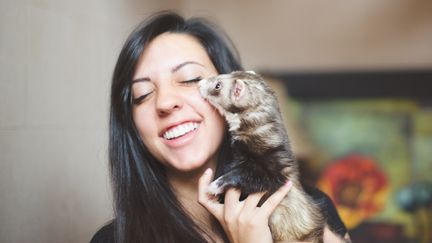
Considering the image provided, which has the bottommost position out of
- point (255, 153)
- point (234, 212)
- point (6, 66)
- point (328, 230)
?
point (328, 230)

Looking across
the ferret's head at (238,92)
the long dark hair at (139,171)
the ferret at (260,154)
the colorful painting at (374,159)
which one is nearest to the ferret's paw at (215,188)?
the ferret at (260,154)

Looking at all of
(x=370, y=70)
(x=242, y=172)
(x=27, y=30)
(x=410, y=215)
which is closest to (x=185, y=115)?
(x=242, y=172)

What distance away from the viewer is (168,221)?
3.55 ft

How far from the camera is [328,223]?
1253mm

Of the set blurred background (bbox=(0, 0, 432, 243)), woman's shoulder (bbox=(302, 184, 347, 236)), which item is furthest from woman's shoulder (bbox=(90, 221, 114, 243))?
blurred background (bbox=(0, 0, 432, 243))

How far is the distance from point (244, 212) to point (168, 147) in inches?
10.5

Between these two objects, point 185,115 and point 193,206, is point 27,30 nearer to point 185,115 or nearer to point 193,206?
point 185,115

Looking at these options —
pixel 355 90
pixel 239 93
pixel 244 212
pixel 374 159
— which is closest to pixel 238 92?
pixel 239 93

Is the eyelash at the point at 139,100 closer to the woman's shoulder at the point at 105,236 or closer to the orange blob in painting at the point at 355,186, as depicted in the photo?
the woman's shoulder at the point at 105,236

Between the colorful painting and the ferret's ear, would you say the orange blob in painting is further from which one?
the ferret's ear

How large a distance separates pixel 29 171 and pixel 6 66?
349 millimetres

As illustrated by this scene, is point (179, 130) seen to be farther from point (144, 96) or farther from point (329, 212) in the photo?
point (329, 212)

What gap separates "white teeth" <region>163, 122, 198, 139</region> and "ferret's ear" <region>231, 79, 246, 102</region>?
18cm

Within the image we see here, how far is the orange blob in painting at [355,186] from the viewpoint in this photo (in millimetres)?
2957
